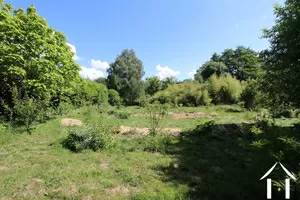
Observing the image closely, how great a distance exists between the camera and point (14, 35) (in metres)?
6.51

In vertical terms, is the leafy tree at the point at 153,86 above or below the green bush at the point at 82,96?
above

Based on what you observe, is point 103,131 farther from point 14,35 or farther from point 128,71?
point 128,71

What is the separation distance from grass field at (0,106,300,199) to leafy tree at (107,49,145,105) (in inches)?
720

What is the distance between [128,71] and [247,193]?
2362 cm

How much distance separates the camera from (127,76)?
82.6ft

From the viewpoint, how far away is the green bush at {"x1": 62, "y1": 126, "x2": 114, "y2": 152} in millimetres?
4492

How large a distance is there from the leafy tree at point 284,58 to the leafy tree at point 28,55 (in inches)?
295

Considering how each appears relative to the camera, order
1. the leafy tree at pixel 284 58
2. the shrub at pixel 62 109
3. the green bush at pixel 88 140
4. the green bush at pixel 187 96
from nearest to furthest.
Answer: the green bush at pixel 88 140, the leafy tree at pixel 284 58, the shrub at pixel 62 109, the green bush at pixel 187 96

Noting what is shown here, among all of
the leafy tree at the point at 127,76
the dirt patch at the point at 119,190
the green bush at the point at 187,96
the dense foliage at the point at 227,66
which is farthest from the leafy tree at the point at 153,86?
the dirt patch at the point at 119,190

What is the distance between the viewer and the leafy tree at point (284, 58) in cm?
462

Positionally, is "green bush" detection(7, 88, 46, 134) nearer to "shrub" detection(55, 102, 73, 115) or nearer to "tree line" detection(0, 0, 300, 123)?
"tree line" detection(0, 0, 300, 123)

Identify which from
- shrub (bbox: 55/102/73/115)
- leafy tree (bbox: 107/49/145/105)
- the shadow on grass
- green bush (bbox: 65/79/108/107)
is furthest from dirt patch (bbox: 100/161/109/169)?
leafy tree (bbox: 107/49/145/105)

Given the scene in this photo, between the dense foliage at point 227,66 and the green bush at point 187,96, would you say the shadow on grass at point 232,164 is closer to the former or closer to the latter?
the green bush at point 187,96

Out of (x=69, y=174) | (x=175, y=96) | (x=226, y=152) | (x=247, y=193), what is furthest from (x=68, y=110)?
(x=175, y=96)
